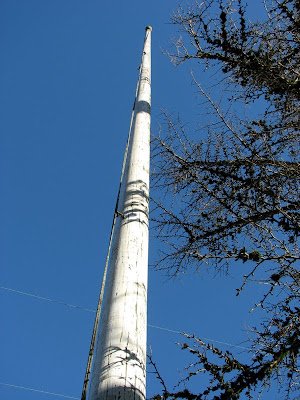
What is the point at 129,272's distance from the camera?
6.12 feet

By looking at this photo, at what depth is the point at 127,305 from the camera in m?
1.71

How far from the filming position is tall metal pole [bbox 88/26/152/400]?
1444 mm

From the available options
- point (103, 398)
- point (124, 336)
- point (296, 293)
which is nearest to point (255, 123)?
point (296, 293)

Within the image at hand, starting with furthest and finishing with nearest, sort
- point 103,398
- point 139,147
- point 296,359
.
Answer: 1. point 139,147
2. point 296,359
3. point 103,398

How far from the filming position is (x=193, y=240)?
137 inches

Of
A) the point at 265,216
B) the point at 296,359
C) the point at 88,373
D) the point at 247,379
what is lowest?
the point at 88,373

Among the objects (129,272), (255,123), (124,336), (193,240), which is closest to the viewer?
(124,336)

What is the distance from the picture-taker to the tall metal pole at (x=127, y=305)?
1444 mm

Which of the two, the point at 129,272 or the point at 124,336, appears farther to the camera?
the point at 129,272

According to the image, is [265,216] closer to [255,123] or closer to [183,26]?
[255,123]

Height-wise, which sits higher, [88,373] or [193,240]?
[193,240]

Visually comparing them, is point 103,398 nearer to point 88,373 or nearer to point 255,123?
point 88,373

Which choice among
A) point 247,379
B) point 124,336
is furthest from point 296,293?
point 124,336

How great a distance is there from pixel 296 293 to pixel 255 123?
1.66m
